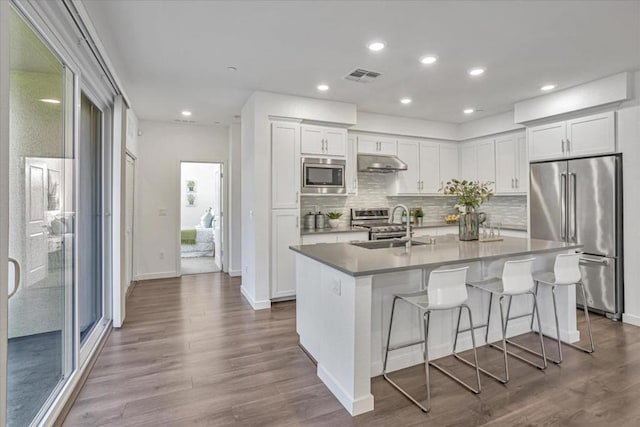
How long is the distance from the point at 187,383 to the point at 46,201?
1.57 metres

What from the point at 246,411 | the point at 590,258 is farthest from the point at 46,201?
the point at 590,258

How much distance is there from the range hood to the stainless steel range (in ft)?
2.40

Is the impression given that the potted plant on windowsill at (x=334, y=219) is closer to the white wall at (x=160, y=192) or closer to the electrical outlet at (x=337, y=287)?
the white wall at (x=160, y=192)

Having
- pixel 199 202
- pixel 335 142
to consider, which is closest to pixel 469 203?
pixel 335 142

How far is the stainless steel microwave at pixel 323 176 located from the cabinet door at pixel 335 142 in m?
0.12

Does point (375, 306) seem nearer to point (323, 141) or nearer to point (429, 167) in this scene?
point (323, 141)

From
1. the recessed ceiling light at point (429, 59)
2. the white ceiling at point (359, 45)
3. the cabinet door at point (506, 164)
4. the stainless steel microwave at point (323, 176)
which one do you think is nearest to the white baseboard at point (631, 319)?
the cabinet door at point (506, 164)

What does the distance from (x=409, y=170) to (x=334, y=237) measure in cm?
204

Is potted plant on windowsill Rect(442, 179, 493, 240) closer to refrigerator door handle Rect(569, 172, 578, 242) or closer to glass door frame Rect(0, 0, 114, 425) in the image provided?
refrigerator door handle Rect(569, 172, 578, 242)

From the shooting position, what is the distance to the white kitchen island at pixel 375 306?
2152 millimetres

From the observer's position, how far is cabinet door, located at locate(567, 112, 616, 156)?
3.81 m

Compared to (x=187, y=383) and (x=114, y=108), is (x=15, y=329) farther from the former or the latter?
(x=114, y=108)

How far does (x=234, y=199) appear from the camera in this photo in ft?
20.1

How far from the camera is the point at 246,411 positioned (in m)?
2.15
